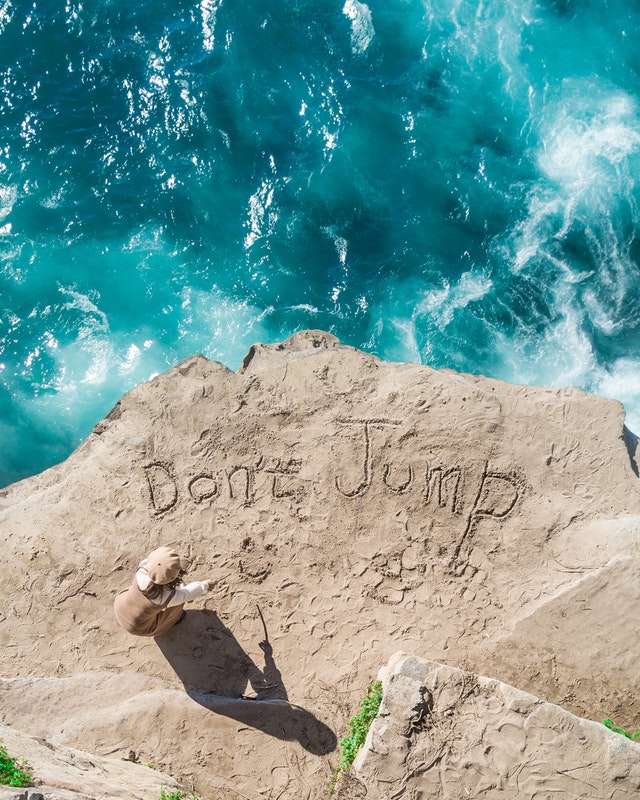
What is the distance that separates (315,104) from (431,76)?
2.05 meters

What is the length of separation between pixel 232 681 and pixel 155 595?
1.34 m

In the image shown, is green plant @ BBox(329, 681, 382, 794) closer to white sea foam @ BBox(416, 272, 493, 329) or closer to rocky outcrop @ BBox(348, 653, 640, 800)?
rocky outcrop @ BBox(348, 653, 640, 800)

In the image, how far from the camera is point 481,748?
550cm

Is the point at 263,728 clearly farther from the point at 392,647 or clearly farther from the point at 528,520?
the point at 528,520

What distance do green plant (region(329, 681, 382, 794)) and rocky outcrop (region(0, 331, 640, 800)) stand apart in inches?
5.1

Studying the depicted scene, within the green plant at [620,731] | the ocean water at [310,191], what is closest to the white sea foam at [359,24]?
the ocean water at [310,191]

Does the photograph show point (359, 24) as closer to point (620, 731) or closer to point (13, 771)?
point (620, 731)

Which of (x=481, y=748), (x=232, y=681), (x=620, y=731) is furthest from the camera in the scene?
(x=232, y=681)

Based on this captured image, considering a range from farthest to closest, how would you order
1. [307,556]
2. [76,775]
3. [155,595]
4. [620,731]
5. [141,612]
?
[307,556], [620,731], [141,612], [155,595], [76,775]

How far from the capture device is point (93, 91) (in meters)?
11.4

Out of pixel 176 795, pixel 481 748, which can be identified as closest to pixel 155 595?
pixel 176 795

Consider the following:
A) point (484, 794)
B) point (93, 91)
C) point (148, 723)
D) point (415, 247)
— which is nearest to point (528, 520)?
point (484, 794)

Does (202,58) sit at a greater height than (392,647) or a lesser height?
greater

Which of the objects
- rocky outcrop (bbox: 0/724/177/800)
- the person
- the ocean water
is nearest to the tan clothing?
the person
